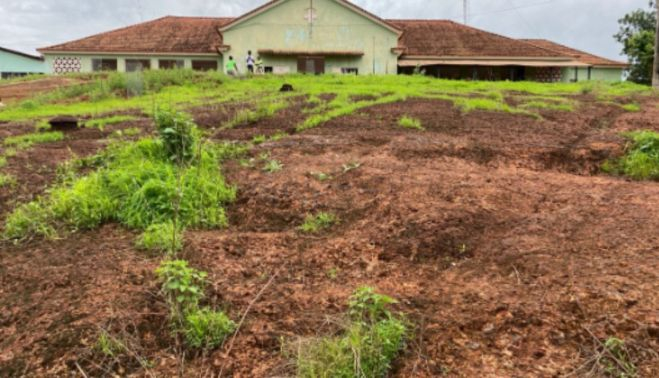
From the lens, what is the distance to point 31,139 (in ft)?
23.1

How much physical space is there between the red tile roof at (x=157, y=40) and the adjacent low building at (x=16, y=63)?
A: 8.10 metres

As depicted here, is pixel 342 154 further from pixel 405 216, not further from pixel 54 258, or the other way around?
pixel 54 258

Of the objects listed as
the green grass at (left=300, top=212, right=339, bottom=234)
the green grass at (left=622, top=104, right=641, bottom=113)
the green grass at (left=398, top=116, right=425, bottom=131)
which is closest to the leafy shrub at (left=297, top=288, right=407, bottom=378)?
the green grass at (left=300, top=212, right=339, bottom=234)

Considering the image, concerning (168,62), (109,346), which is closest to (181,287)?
(109,346)

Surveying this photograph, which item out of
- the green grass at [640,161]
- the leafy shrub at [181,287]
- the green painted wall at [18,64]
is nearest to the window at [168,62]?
the green painted wall at [18,64]

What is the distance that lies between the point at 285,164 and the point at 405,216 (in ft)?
6.15

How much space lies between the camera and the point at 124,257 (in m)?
3.19

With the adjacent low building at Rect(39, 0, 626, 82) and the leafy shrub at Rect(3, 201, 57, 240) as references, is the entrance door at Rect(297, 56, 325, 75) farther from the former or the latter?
the leafy shrub at Rect(3, 201, 57, 240)

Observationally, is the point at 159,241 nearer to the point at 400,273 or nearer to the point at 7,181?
the point at 400,273

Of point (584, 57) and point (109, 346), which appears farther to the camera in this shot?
point (584, 57)

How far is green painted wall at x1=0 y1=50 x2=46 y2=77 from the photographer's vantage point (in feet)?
102

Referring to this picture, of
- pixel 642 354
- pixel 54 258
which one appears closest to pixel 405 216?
pixel 642 354

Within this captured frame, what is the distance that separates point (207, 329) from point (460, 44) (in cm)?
2507

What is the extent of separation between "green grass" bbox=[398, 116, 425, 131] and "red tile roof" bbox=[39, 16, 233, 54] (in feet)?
62.5
